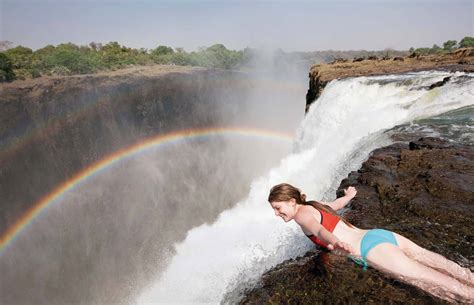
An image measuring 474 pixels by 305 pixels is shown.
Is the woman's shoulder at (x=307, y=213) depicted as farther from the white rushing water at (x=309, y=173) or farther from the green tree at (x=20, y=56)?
the green tree at (x=20, y=56)

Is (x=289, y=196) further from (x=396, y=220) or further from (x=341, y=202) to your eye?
(x=396, y=220)

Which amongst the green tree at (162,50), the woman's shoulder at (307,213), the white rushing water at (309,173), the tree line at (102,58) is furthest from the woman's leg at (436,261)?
the green tree at (162,50)

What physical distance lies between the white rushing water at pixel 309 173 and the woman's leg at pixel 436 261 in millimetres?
1234

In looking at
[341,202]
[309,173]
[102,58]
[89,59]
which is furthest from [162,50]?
[341,202]

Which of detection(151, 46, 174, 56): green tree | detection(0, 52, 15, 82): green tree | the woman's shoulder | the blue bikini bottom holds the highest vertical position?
the woman's shoulder

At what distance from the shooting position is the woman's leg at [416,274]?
2969 millimetres

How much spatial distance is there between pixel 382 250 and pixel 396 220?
1.32 meters

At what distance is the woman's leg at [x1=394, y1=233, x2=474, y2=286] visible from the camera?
308 centimetres

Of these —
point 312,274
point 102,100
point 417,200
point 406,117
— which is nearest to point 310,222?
point 312,274

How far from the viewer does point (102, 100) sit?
2002 inches

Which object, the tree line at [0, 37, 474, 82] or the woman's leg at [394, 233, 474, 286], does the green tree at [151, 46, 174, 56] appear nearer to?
the tree line at [0, 37, 474, 82]

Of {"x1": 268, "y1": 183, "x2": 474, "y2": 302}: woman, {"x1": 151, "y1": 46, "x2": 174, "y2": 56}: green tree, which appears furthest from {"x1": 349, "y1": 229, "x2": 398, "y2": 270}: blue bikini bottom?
{"x1": 151, "y1": 46, "x2": 174, "y2": 56}: green tree

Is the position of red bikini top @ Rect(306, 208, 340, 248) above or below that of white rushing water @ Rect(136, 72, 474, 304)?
above

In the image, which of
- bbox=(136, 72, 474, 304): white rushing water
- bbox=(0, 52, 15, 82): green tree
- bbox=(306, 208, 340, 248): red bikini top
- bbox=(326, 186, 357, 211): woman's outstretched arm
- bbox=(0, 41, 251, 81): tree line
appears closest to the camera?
bbox=(306, 208, 340, 248): red bikini top
